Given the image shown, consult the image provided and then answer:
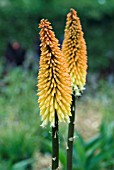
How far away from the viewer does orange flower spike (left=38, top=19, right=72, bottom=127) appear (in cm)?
254

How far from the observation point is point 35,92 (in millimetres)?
8023

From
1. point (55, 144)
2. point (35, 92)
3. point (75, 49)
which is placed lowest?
point (55, 144)

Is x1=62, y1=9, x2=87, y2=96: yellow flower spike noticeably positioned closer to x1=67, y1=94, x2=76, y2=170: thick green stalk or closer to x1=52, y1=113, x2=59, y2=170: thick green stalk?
x1=67, y1=94, x2=76, y2=170: thick green stalk

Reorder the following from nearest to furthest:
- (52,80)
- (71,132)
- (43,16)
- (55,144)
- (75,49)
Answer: (52,80) < (55,144) < (75,49) < (71,132) < (43,16)

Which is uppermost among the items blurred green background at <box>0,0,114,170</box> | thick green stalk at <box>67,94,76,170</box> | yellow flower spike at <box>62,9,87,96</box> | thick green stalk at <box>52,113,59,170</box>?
blurred green background at <box>0,0,114,170</box>

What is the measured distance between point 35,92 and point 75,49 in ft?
16.2

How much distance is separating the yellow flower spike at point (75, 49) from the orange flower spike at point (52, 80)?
1.57 ft

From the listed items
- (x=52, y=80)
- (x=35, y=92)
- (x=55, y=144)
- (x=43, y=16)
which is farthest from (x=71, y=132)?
(x=43, y=16)

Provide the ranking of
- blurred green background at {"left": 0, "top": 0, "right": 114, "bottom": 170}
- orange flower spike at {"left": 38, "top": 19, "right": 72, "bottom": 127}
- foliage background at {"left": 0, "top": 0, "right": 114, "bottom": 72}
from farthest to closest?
1. foliage background at {"left": 0, "top": 0, "right": 114, "bottom": 72}
2. blurred green background at {"left": 0, "top": 0, "right": 114, "bottom": 170}
3. orange flower spike at {"left": 38, "top": 19, "right": 72, "bottom": 127}

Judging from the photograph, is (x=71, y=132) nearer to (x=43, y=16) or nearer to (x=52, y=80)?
(x=52, y=80)

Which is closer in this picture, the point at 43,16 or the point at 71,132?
the point at 71,132

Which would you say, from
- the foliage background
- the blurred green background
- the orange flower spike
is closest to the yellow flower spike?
the orange flower spike

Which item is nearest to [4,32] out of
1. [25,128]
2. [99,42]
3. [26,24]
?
[26,24]

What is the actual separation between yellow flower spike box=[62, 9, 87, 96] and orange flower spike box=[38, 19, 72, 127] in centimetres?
48
